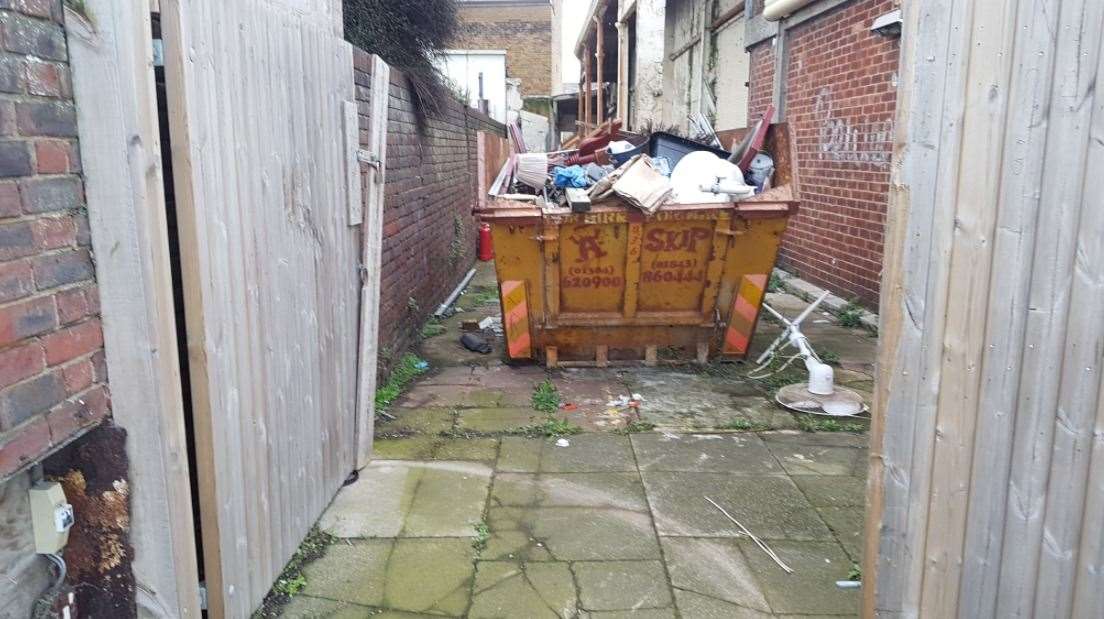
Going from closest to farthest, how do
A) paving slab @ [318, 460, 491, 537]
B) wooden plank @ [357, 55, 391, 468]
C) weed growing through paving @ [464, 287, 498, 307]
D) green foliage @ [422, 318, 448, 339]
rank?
paving slab @ [318, 460, 491, 537] → wooden plank @ [357, 55, 391, 468] → green foliage @ [422, 318, 448, 339] → weed growing through paving @ [464, 287, 498, 307]

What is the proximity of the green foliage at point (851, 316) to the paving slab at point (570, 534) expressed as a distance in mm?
4334

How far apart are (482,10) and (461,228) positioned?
3058cm

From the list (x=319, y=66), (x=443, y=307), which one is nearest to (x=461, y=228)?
(x=443, y=307)

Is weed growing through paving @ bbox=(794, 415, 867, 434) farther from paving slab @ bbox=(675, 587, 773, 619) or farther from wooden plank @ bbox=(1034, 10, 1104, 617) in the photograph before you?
wooden plank @ bbox=(1034, 10, 1104, 617)

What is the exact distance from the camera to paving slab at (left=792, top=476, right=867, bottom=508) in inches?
150

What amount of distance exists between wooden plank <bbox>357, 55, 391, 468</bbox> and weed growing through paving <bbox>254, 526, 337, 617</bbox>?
2.35 ft

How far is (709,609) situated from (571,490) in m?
1.14

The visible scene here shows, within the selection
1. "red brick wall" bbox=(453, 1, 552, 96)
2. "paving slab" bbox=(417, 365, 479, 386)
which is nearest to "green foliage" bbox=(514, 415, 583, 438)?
"paving slab" bbox=(417, 365, 479, 386)

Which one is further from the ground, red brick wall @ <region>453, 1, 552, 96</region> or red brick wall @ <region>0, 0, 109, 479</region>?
red brick wall @ <region>453, 1, 552, 96</region>

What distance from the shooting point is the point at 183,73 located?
2135mm

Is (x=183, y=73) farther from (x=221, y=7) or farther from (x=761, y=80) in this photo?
(x=761, y=80)

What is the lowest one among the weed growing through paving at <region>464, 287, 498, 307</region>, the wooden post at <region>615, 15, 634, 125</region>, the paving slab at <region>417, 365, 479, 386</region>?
the paving slab at <region>417, 365, 479, 386</region>

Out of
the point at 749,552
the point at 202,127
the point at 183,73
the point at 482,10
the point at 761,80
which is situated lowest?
the point at 749,552

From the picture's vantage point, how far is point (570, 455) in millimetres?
4344
